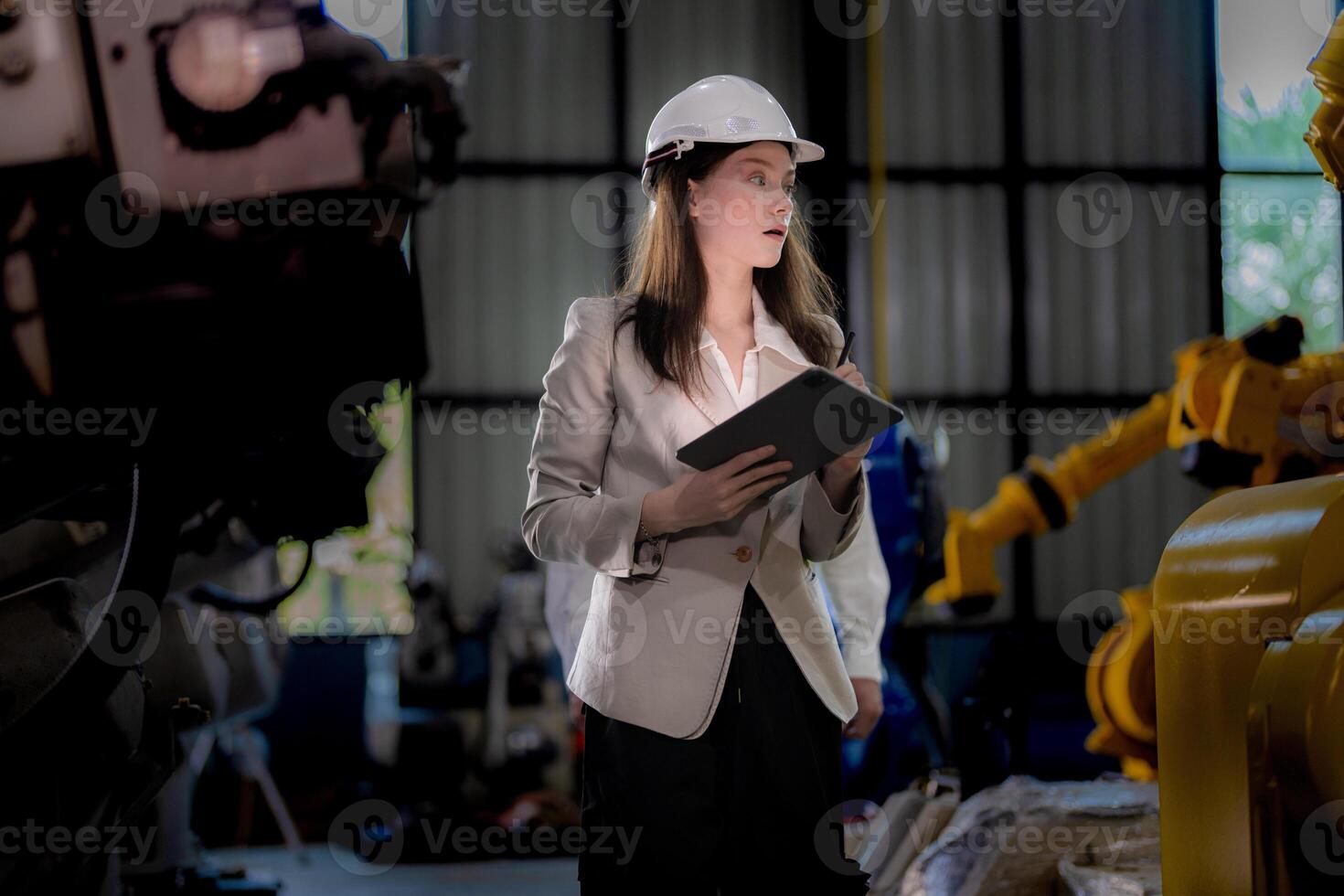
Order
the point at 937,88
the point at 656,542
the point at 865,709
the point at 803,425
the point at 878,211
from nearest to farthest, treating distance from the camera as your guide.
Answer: the point at 803,425 → the point at 656,542 → the point at 865,709 → the point at 878,211 → the point at 937,88

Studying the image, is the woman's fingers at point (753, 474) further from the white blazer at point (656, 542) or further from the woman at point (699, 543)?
the white blazer at point (656, 542)

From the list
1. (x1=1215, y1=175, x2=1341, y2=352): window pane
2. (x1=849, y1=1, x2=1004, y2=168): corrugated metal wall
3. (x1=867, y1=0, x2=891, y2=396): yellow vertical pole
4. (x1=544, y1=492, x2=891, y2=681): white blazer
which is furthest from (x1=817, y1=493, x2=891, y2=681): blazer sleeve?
(x1=1215, y1=175, x2=1341, y2=352): window pane

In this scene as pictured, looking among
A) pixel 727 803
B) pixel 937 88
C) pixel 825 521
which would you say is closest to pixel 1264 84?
pixel 937 88

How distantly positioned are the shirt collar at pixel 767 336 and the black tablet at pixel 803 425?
0.23 metres

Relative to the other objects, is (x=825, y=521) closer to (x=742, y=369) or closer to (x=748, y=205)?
(x=742, y=369)

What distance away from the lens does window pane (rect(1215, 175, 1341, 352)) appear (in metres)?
8.13

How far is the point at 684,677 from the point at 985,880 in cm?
147

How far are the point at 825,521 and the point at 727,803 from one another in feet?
1.19

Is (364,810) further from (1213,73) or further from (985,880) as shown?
(1213,73)

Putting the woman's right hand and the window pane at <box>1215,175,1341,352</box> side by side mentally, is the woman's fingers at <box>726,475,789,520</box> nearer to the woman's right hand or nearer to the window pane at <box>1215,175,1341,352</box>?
the woman's right hand

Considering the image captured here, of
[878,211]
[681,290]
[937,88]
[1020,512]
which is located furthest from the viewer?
[937,88]

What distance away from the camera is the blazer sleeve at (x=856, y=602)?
2.00 m

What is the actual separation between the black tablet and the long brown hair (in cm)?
18

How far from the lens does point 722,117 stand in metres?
1.69
